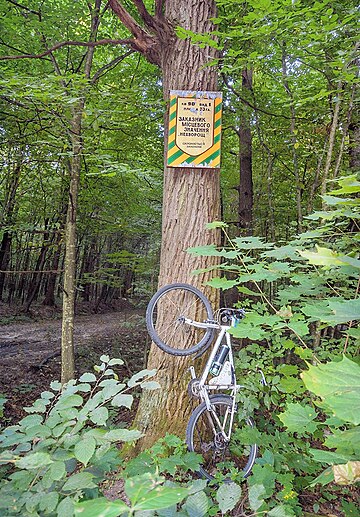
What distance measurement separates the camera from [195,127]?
272 centimetres

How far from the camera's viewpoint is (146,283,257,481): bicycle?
7.09 feet

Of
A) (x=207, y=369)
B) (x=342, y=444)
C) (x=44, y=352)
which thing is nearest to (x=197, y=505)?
(x=342, y=444)

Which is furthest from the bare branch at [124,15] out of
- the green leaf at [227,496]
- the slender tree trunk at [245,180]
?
the slender tree trunk at [245,180]

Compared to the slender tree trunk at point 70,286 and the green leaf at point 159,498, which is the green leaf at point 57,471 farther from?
the slender tree trunk at point 70,286

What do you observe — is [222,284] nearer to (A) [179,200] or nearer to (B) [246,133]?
(A) [179,200]

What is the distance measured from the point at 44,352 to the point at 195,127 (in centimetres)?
592

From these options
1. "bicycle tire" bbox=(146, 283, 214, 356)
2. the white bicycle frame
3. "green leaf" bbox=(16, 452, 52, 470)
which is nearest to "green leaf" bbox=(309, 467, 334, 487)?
"green leaf" bbox=(16, 452, 52, 470)

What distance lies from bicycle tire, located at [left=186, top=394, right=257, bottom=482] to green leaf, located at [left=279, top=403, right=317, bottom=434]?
0.92 meters

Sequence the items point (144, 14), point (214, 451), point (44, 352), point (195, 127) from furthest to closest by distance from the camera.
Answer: point (44, 352)
point (195, 127)
point (144, 14)
point (214, 451)

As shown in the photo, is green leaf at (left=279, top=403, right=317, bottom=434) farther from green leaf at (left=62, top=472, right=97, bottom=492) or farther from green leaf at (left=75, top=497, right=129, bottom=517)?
green leaf at (left=75, top=497, right=129, bottom=517)

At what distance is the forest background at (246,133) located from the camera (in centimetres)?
183

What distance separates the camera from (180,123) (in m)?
2.71

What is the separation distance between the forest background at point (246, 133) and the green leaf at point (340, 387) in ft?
0.49

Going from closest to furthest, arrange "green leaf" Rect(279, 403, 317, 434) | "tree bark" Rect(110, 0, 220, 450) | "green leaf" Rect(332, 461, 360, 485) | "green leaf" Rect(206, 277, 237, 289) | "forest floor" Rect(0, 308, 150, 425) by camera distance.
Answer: "green leaf" Rect(332, 461, 360, 485) < "green leaf" Rect(279, 403, 317, 434) < "green leaf" Rect(206, 277, 237, 289) < "tree bark" Rect(110, 0, 220, 450) < "forest floor" Rect(0, 308, 150, 425)
